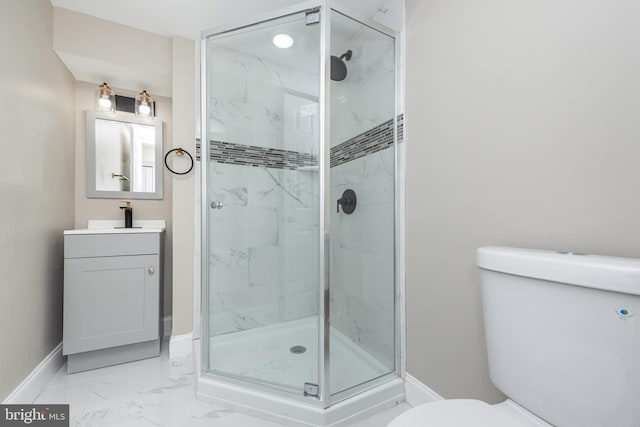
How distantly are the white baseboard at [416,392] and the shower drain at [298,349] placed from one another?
564 mm

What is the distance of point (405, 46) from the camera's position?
144cm

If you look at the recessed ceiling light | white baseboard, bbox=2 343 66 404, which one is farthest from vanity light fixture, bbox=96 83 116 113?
white baseboard, bbox=2 343 66 404

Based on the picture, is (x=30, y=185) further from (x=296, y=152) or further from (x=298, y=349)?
(x=298, y=349)

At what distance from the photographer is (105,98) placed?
2.03 meters

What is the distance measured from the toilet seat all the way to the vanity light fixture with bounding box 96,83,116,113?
2577 millimetres

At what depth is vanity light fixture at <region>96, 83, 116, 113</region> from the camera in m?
2.02

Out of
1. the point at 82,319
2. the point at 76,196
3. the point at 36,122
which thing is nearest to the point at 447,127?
the point at 36,122

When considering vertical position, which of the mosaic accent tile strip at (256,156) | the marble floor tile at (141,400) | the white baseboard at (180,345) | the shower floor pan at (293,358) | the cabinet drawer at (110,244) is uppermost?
the mosaic accent tile strip at (256,156)

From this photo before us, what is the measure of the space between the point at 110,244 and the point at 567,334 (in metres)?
2.16

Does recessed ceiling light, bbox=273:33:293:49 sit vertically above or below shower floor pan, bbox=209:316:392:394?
above

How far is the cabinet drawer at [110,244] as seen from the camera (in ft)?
5.33

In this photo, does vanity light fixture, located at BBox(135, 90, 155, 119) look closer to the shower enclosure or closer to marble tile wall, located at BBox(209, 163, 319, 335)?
the shower enclosure

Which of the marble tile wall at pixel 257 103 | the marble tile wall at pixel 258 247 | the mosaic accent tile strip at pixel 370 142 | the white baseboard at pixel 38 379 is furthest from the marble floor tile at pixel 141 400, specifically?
the marble tile wall at pixel 257 103

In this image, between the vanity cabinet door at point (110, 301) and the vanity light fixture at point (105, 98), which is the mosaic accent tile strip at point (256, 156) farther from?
the vanity light fixture at point (105, 98)
